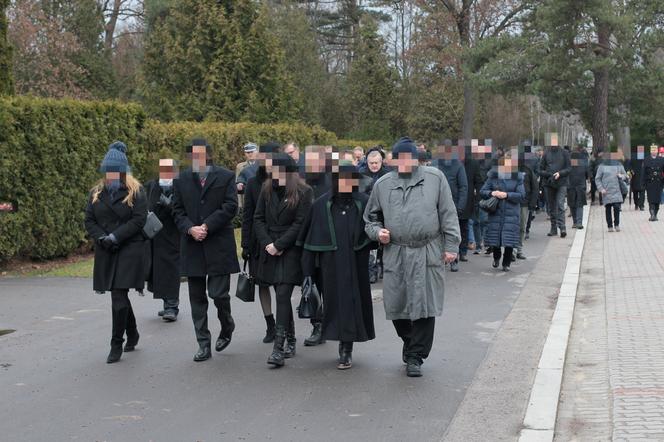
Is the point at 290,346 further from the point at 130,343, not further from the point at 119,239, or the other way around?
the point at 119,239

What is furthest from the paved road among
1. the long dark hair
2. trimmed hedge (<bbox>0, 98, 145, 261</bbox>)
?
trimmed hedge (<bbox>0, 98, 145, 261</bbox>)

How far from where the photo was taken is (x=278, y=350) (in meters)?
7.61

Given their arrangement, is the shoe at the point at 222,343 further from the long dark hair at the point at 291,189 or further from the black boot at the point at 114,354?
the long dark hair at the point at 291,189

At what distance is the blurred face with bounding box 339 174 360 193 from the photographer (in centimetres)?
746

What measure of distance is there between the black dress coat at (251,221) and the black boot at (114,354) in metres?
1.32

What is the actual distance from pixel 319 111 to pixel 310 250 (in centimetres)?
3912

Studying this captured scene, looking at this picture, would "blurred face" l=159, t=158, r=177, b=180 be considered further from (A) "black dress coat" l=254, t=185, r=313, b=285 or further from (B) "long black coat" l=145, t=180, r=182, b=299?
(A) "black dress coat" l=254, t=185, r=313, b=285

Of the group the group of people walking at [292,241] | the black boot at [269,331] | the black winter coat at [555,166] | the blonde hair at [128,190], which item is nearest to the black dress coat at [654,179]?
the black winter coat at [555,166]

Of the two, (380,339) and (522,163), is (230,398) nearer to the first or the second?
(380,339)

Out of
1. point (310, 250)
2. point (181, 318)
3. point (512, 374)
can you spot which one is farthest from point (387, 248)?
point (181, 318)

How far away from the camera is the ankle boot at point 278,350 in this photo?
7.57 meters

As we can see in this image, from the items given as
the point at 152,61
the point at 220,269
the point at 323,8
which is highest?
the point at 323,8

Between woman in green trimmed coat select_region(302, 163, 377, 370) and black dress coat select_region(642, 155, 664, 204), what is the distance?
17.1m

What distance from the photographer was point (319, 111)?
4622 cm
